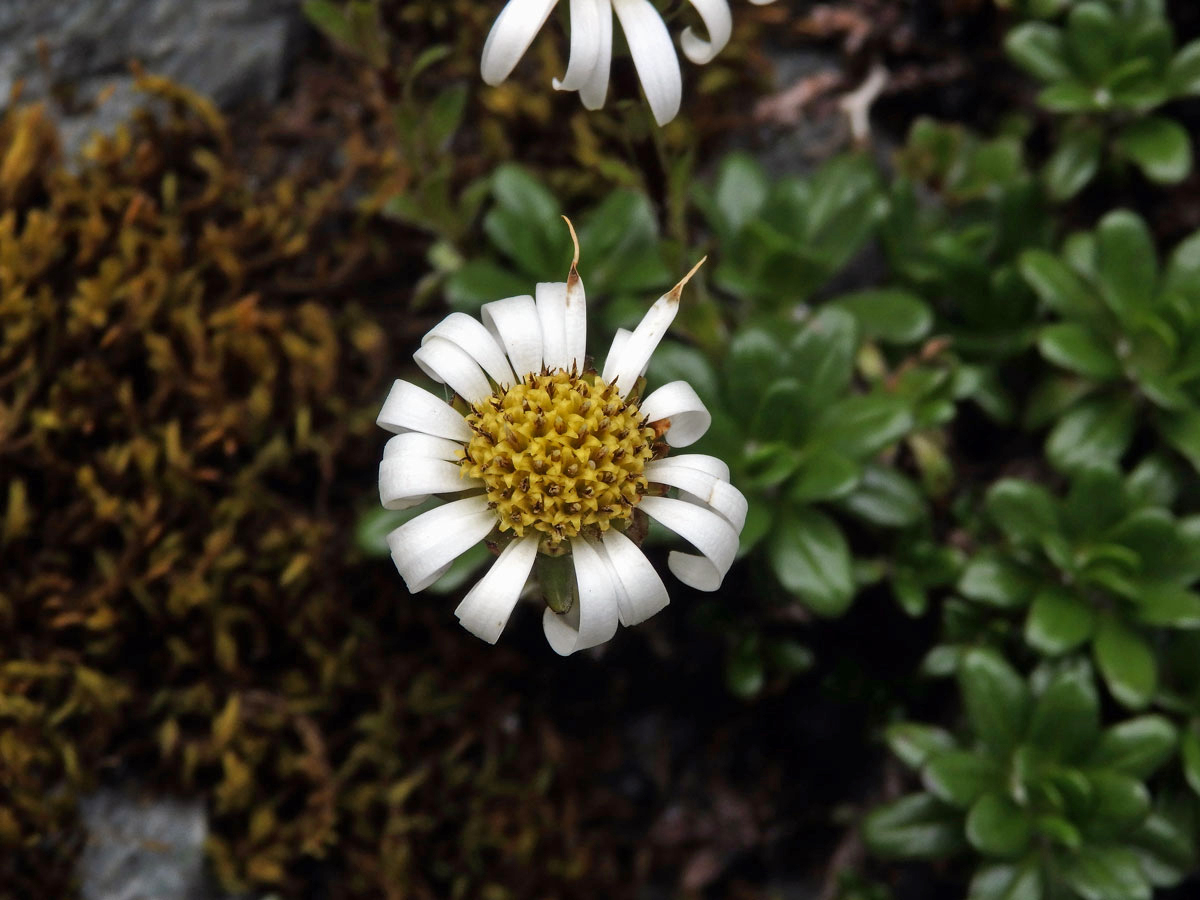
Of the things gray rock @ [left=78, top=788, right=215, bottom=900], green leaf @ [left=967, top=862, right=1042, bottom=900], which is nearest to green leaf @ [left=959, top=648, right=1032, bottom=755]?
green leaf @ [left=967, top=862, right=1042, bottom=900]

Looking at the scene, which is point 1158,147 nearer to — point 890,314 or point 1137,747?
point 890,314

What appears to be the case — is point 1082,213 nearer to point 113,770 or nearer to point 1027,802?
point 1027,802

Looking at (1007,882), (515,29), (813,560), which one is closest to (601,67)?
(515,29)

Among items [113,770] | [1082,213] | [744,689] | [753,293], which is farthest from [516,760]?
[1082,213]

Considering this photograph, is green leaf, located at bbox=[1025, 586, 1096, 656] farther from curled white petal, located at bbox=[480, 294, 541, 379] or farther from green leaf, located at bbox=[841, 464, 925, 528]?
curled white petal, located at bbox=[480, 294, 541, 379]

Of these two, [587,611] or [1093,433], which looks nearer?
[587,611]

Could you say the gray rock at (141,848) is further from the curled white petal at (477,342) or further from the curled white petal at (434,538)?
the curled white petal at (477,342)

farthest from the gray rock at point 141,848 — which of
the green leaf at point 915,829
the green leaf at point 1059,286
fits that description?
the green leaf at point 1059,286
